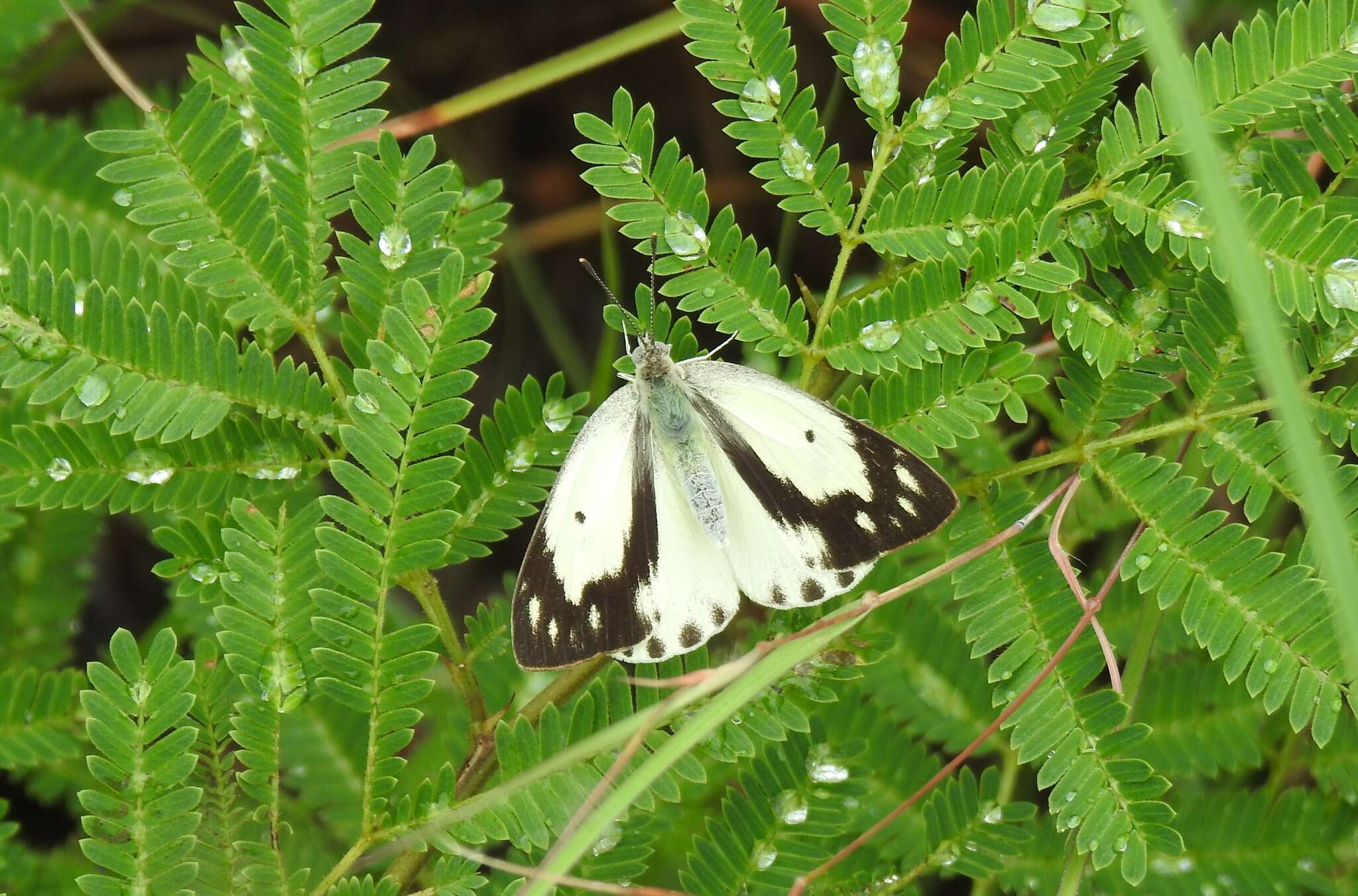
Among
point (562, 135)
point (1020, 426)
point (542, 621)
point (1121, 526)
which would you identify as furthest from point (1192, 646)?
point (562, 135)

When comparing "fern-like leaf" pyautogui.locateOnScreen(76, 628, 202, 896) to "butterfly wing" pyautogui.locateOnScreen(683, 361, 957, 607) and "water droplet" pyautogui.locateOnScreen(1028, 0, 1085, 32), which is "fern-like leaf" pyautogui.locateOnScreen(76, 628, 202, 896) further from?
"water droplet" pyautogui.locateOnScreen(1028, 0, 1085, 32)

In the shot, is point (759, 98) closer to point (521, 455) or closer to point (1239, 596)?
point (521, 455)

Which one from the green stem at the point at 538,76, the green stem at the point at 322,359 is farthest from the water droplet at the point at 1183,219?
the green stem at the point at 322,359

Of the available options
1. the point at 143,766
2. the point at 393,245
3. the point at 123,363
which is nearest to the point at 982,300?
the point at 393,245

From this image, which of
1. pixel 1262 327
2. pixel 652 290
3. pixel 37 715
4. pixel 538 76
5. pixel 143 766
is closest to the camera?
pixel 1262 327

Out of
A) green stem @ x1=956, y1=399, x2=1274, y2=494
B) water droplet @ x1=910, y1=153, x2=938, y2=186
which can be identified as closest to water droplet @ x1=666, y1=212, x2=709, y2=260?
water droplet @ x1=910, y1=153, x2=938, y2=186

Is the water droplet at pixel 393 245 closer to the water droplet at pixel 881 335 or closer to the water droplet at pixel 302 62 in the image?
the water droplet at pixel 302 62
